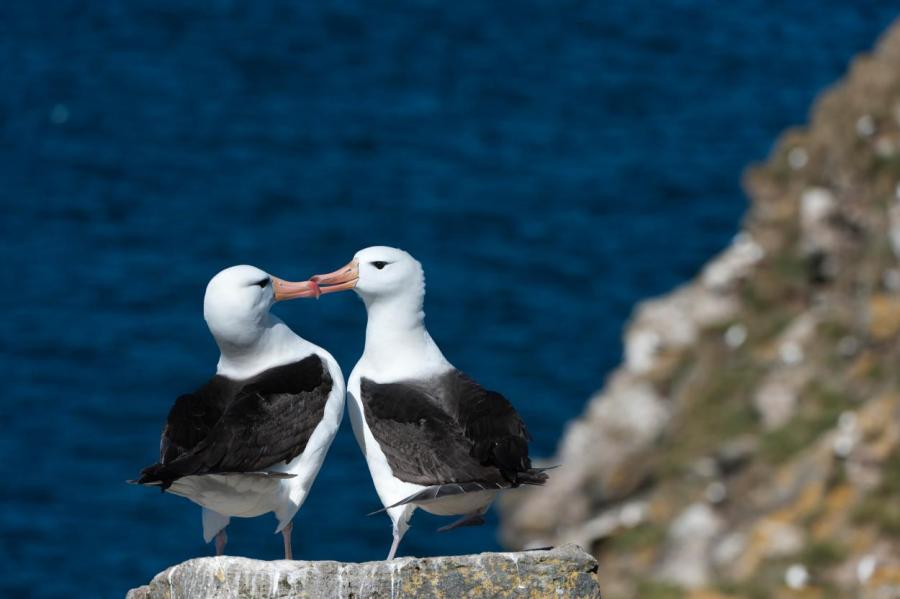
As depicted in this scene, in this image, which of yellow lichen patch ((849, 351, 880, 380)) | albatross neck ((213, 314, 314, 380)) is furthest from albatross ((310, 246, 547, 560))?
yellow lichen patch ((849, 351, 880, 380))

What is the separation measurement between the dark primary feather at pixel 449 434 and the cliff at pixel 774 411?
25.9ft

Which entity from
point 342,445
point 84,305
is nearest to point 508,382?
point 342,445

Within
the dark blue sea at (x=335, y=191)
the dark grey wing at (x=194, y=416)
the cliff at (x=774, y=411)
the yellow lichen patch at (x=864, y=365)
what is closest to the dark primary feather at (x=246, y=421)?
the dark grey wing at (x=194, y=416)

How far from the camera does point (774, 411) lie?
86.5 ft

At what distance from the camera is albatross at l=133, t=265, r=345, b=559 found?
11.5 metres

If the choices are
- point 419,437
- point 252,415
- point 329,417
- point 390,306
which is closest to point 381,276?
point 390,306

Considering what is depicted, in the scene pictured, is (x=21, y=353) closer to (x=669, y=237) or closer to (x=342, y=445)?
(x=342, y=445)

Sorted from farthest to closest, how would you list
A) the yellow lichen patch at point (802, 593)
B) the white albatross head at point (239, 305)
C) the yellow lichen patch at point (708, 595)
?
the yellow lichen patch at point (708, 595), the yellow lichen patch at point (802, 593), the white albatross head at point (239, 305)

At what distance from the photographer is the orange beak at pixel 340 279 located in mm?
12477

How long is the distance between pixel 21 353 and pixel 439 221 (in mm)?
16696

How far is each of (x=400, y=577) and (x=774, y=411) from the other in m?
16.6

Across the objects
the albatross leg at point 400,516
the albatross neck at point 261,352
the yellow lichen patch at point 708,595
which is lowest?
the albatross leg at point 400,516

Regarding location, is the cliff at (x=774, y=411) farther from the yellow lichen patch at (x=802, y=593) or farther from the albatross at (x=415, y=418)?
the albatross at (x=415, y=418)

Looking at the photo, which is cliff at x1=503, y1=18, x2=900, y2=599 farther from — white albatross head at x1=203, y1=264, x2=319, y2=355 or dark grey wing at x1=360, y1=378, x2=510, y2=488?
white albatross head at x1=203, y1=264, x2=319, y2=355
